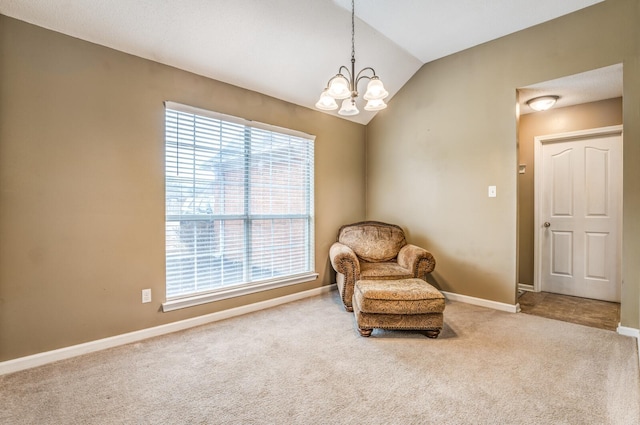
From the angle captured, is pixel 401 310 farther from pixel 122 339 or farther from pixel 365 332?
pixel 122 339

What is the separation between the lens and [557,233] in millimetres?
3891

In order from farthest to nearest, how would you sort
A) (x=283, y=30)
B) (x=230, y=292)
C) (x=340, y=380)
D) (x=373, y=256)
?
1. (x=373, y=256)
2. (x=230, y=292)
3. (x=283, y=30)
4. (x=340, y=380)

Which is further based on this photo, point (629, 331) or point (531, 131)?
point (531, 131)

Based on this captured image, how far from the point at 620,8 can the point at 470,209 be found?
209cm

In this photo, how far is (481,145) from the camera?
11.1 ft

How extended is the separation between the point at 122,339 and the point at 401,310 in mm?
2260

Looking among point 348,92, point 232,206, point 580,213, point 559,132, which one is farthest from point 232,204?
point 580,213

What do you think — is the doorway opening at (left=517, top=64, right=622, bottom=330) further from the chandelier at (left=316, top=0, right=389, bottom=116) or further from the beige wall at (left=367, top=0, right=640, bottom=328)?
the chandelier at (left=316, top=0, right=389, bottom=116)

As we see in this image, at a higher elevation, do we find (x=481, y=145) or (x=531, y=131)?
(x=531, y=131)

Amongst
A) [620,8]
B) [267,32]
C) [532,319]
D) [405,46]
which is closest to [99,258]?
[267,32]

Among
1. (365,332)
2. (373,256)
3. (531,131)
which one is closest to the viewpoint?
(365,332)

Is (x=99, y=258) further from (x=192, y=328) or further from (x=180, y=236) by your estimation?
(x=192, y=328)

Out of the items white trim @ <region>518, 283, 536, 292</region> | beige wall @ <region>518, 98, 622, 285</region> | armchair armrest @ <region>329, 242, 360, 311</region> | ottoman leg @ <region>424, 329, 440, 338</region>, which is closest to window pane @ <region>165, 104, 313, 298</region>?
armchair armrest @ <region>329, 242, 360, 311</region>

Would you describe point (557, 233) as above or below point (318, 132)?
below
